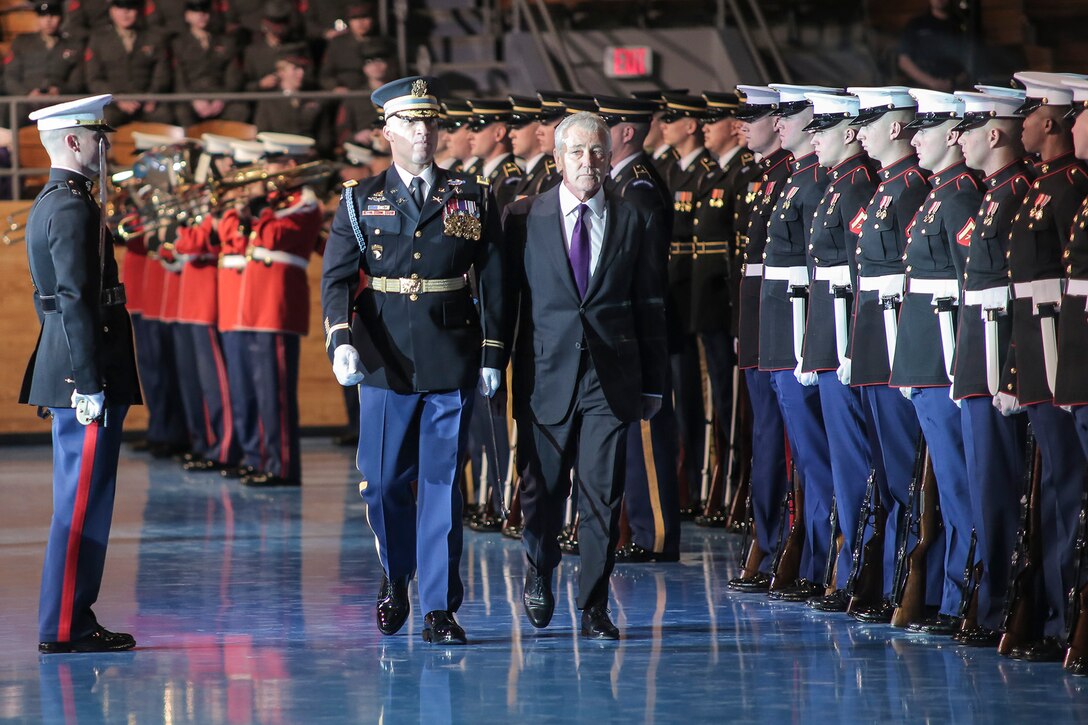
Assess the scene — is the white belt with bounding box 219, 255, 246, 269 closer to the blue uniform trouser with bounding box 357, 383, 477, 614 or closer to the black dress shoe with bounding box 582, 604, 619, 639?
the blue uniform trouser with bounding box 357, 383, 477, 614

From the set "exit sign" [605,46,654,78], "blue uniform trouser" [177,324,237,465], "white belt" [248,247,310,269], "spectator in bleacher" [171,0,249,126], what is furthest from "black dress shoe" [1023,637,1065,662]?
"spectator in bleacher" [171,0,249,126]

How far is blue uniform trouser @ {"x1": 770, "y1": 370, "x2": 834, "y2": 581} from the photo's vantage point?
6.52 meters

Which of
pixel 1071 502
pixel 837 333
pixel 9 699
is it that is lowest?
pixel 9 699

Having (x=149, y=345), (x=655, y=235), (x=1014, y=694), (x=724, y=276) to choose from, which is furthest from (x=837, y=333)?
(x=149, y=345)

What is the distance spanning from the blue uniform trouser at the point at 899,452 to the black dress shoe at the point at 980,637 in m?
0.34

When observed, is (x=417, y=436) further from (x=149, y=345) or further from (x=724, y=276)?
(x=149, y=345)

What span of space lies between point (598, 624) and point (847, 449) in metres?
1.12

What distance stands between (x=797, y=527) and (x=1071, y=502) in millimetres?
1550

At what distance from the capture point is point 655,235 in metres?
5.91

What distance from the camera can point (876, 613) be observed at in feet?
20.1

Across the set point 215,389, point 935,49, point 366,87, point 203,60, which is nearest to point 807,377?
point 215,389

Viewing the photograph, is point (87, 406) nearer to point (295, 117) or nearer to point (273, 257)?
point (273, 257)

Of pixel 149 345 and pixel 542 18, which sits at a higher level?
pixel 542 18

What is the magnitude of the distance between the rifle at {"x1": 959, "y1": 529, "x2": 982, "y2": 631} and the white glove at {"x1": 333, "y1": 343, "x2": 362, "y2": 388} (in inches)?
78.8
